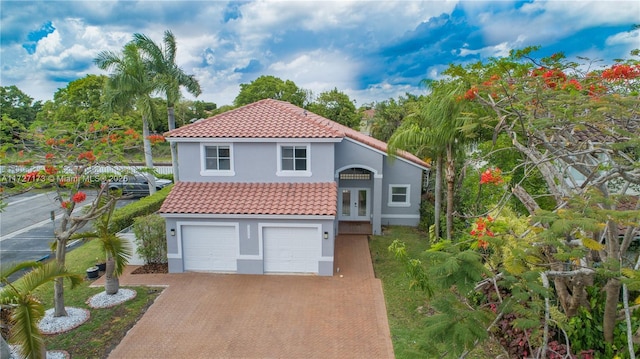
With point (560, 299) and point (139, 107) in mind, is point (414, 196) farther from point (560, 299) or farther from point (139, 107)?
point (139, 107)

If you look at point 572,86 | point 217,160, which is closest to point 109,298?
point 217,160

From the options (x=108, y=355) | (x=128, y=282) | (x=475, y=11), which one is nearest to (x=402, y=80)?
(x=475, y=11)

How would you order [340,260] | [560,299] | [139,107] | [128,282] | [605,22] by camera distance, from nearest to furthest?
[560,299] < [605,22] < [128,282] < [340,260] < [139,107]

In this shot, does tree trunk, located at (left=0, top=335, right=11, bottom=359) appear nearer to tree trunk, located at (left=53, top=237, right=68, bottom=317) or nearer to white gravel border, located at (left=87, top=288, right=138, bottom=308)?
tree trunk, located at (left=53, top=237, right=68, bottom=317)

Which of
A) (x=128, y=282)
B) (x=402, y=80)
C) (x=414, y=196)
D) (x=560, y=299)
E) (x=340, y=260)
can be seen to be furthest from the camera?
(x=402, y=80)

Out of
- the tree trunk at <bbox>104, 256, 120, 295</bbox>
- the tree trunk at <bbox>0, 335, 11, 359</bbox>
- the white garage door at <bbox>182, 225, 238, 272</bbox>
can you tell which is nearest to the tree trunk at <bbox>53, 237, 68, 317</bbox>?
the tree trunk at <bbox>104, 256, 120, 295</bbox>

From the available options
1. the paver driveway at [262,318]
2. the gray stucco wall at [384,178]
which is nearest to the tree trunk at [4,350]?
the paver driveway at [262,318]

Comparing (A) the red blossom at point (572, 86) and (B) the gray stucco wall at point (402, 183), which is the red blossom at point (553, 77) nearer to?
(A) the red blossom at point (572, 86)
